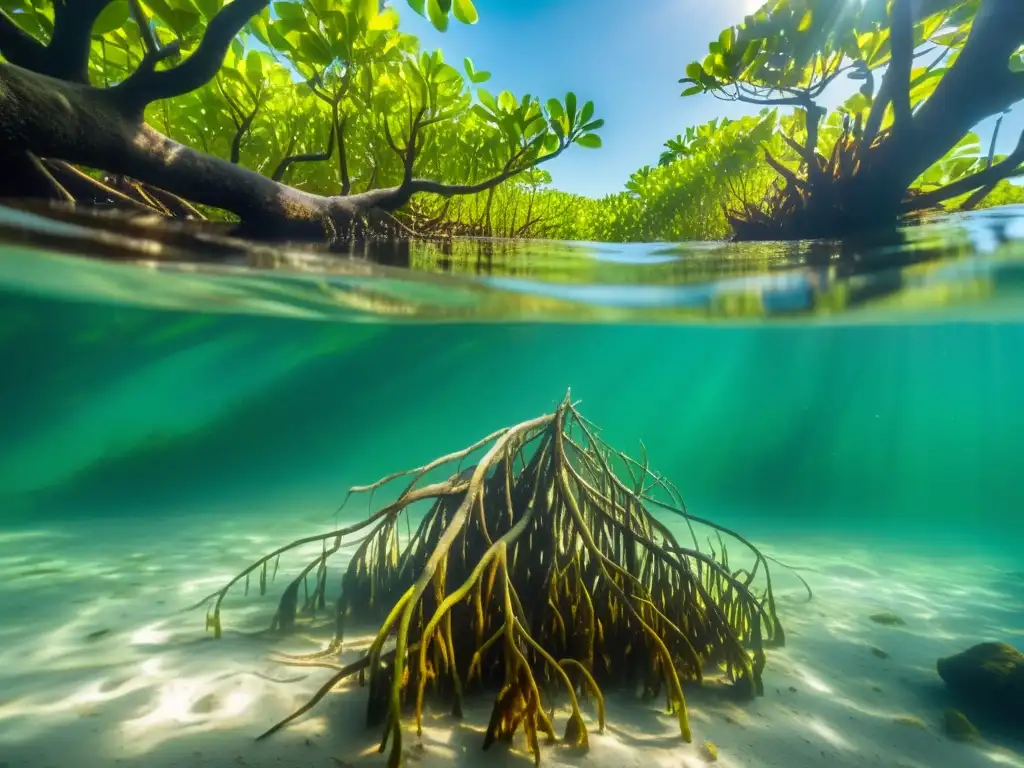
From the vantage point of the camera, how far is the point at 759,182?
7.68 m

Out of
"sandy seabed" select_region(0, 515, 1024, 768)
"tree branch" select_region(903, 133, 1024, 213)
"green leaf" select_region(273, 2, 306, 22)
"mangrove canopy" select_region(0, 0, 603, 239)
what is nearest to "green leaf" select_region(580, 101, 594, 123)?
"mangrove canopy" select_region(0, 0, 603, 239)

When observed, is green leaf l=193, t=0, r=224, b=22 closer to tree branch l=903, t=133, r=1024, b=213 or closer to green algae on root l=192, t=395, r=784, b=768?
green algae on root l=192, t=395, r=784, b=768

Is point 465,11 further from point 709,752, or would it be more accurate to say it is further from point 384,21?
point 709,752

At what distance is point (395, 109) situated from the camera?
5641mm

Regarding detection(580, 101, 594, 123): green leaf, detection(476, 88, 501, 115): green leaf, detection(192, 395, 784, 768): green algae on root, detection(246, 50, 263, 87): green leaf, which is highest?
detection(246, 50, 263, 87): green leaf

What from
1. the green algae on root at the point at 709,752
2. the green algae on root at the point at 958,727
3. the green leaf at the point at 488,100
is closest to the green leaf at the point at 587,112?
the green leaf at the point at 488,100

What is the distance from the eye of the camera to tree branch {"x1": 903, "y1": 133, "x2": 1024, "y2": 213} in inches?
191

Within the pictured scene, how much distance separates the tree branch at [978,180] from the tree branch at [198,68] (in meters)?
6.11

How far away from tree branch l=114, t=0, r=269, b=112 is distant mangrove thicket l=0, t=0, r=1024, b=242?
12mm

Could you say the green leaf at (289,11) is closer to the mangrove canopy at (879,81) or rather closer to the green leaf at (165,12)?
the green leaf at (165,12)

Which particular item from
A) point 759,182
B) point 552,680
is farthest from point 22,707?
point 759,182

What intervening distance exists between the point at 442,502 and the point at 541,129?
3.70 meters

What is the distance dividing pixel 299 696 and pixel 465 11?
4.48m

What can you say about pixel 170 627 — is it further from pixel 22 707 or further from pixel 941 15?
pixel 941 15
